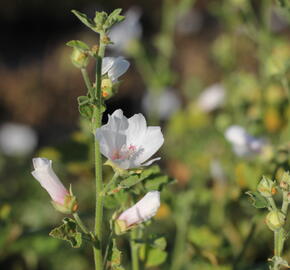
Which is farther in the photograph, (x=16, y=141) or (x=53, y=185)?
(x=16, y=141)

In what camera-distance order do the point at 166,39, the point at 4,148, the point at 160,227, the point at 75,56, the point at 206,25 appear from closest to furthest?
the point at 75,56
the point at 166,39
the point at 160,227
the point at 4,148
the point at 206,25

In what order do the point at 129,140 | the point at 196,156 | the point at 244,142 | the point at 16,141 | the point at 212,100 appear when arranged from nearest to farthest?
1. the point at 129,140
2. the point at 244,142
3. the point at 196,156
4. the point at 212,100
5. the point at 16,141

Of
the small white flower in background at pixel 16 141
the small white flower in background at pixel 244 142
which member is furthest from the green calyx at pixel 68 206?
the small white flower in background at pixel 16 141

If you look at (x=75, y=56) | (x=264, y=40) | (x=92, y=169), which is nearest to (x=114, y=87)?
(x=75, y=56)

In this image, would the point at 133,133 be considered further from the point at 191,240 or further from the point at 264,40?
the point at 264,40

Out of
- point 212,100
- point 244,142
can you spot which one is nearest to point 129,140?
point 244,142

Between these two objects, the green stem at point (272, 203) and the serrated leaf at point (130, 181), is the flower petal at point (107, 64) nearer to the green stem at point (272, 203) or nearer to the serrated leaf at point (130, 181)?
the serrated leaf at point (130, 181)

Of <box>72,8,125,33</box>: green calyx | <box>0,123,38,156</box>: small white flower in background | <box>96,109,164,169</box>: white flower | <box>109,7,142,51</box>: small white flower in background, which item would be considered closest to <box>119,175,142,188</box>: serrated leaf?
<box>96,109,164,169</box>: white flower

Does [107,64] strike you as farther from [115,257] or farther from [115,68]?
[115,257]
